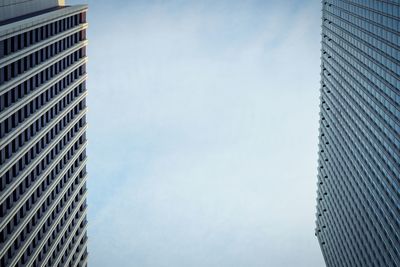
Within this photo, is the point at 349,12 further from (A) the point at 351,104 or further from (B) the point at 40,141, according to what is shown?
(B) the point at 40,141

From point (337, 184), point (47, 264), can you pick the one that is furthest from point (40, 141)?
point (337, 184)

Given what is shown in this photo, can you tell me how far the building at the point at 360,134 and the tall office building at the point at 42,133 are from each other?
46.2 m

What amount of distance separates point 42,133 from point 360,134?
59.4 m

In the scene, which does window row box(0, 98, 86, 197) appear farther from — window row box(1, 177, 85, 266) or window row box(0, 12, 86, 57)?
window row box(0, 12, 86, 57)

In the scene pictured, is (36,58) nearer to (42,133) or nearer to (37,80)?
(37,80)

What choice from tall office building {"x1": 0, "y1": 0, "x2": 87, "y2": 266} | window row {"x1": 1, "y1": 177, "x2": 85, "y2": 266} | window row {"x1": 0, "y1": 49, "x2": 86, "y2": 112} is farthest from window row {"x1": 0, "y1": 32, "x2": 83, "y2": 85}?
window row {"x1": 1, "y1": 177, "x2": 85, "y2": 266}

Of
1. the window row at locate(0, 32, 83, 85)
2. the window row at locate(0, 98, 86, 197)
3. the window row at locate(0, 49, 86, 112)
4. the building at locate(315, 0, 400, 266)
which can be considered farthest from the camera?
the building at locate(315, 0, 400, 266)

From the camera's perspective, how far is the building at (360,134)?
327 feet

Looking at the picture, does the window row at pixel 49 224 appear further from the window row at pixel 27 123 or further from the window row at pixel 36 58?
the window row at pixel 36 58

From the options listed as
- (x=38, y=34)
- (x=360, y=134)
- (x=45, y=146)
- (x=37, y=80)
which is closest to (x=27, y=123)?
(x=37, y=80)

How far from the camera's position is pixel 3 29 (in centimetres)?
6688

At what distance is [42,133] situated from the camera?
84.9m

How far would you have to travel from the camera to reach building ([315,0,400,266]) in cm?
9969

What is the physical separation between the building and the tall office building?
46.2 m
